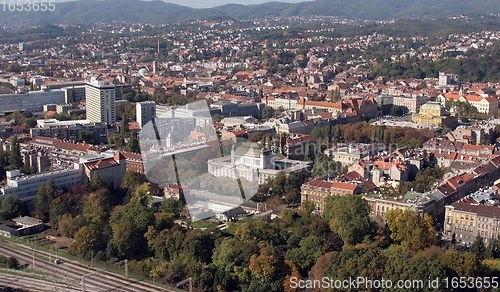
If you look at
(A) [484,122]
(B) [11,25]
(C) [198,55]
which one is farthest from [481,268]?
(B) [11,25]

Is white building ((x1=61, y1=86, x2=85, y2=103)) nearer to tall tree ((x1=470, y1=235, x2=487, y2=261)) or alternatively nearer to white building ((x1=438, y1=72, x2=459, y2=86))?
white building ((x1=438, y1=72, x2=459, y2=86))

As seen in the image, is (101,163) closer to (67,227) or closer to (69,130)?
(67,227)

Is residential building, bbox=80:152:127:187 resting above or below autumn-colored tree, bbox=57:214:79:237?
above

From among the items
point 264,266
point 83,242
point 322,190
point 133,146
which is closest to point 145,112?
point 133,146

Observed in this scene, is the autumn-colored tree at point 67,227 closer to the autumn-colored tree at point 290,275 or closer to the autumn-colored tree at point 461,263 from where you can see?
the autumn-colored tree at point 290,275

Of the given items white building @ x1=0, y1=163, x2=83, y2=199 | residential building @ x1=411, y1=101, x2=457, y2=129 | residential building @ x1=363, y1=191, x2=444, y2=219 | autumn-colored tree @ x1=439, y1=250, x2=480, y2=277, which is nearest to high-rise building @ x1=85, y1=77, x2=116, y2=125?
white building @ x1=0, y1=163, x2=83, y2=199
